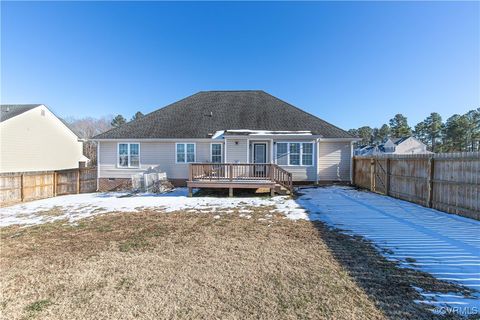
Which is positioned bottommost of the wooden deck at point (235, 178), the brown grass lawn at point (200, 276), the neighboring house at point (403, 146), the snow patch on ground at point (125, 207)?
the snow patch on ground at point (125, 207)

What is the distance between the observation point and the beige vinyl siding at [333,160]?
13641 mm

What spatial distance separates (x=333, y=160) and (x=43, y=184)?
1586 cm

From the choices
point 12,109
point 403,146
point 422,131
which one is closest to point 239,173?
point 12,109

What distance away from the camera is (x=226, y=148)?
13242 millimetres

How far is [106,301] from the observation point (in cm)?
279

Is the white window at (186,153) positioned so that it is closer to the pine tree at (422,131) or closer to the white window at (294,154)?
the white window at (294,154)

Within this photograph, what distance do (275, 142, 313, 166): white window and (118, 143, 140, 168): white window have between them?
8729mm

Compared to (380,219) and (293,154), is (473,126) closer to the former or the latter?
(293,154)

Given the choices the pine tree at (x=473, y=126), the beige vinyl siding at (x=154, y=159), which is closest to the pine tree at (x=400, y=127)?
the pine tree at (x=473, y=126)

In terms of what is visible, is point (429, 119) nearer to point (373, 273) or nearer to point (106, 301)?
point (373, 273)

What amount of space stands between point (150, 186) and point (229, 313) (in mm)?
10544

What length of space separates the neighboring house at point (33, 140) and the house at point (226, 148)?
9.32m

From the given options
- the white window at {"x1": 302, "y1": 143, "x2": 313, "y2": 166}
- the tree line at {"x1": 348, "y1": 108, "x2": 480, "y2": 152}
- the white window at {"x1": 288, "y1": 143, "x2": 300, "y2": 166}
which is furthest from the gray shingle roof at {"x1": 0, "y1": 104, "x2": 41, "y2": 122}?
the tree line at {"x1": 348, "y1": 108, "x2": 480, "y2": 152}

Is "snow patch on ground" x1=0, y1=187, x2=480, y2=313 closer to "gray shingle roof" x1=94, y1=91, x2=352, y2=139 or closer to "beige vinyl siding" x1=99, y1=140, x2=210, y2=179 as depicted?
"beige vinyl siding" x1=99, y1=140, x2=210, y2=179
